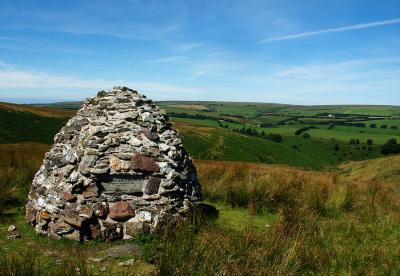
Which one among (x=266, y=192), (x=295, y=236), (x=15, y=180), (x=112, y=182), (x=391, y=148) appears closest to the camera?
(x=295, y=236)

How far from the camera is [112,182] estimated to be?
8.75m

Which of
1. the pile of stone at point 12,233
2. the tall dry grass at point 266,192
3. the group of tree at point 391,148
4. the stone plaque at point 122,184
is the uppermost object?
the stone plaque at point 122,184

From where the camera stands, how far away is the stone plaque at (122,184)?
873cm

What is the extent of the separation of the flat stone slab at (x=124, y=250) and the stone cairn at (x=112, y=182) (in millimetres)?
607

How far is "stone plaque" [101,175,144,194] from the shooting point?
8.73m

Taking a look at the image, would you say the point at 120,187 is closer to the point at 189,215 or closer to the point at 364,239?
the point at 189,215

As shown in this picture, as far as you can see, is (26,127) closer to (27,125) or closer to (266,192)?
(27,125)

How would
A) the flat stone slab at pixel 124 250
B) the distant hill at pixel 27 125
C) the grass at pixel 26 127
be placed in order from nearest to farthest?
the flat stone slab at pixel 124 250 → the grass at pixel 26 127 → the distant hill at pixel 27 125

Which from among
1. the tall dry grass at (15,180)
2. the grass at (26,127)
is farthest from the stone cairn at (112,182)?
the grass at (26,127)

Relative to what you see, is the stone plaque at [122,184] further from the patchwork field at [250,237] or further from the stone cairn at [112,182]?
the patchwork field at [250,237]

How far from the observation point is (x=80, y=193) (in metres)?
8.53

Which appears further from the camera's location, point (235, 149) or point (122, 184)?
point (235, 149)

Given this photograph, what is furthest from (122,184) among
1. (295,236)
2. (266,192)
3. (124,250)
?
(266,192)

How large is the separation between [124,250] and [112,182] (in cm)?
170
